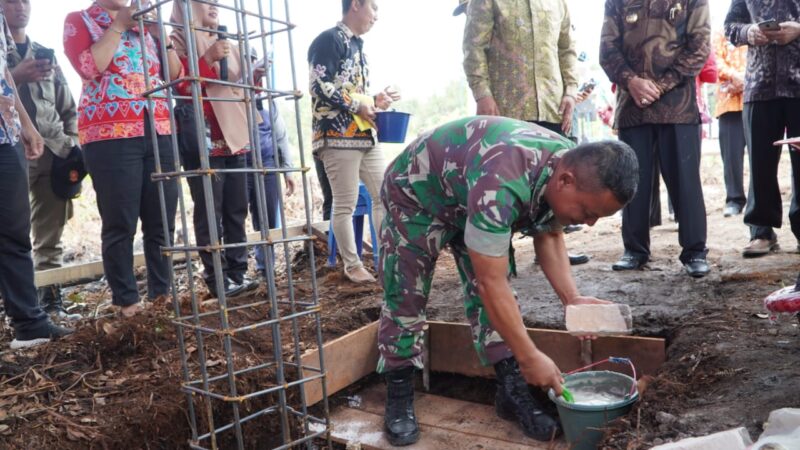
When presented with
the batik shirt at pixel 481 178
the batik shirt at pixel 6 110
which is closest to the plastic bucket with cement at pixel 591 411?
the batik shirt at pixel 481 178

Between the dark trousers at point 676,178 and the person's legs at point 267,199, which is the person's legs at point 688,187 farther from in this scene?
the person's legs at point 267,199

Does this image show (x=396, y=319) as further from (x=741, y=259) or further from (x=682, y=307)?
(x=741, y=259)

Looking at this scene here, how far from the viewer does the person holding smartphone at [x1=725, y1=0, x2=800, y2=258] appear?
342 cm

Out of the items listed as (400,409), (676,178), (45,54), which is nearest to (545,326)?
(400,409)

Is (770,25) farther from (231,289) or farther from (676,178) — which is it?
(231,289)

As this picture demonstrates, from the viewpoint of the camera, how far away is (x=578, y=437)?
86.6 inches

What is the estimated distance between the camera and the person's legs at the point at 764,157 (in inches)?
140

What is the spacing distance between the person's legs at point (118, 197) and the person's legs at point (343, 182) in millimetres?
1167

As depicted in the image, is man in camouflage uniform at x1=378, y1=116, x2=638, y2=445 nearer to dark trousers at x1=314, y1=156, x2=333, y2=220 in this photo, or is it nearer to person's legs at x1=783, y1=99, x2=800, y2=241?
person's legs at x1=783, y1=99, x2=800, y2=241

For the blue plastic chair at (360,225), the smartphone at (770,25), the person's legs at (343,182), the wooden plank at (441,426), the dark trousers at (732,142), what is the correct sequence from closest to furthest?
1. the wooden plank at (441,426)
2. the smartphone at (770,25)
3. the person's legs at (343,182)
4. the blue plastic chair at (360,225)
5. the dark trousers at (732,142)

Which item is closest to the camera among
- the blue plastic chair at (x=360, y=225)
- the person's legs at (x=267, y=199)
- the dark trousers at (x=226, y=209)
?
the dark trousers at (x=226, y=209)

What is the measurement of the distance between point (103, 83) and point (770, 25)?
3.47 meters

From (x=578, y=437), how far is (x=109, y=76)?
2.63 m

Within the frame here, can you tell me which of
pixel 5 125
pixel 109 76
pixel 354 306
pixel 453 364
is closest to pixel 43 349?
pixel 5 125
